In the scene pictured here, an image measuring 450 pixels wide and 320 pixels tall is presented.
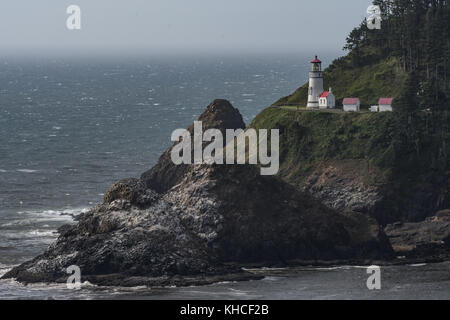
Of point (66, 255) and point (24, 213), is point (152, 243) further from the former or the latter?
point (24, 213)

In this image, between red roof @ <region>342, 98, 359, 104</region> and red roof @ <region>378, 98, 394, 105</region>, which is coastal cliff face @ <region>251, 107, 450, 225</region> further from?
red roof @ <region>378, 98, 394, 105</region>

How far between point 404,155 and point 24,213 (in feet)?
154

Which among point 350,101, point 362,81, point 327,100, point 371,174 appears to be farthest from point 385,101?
point 371,174

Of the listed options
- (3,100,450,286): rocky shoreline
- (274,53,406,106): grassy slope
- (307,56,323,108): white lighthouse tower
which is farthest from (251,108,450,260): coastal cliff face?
(274,53,406,106): grassy slope

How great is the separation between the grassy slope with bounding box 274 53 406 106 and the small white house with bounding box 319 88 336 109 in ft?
5.68

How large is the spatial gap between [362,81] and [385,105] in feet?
47.3

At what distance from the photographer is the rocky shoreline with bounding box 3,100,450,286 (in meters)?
105

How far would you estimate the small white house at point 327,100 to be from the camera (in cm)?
15425

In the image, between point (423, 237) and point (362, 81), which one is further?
point (362, 81)

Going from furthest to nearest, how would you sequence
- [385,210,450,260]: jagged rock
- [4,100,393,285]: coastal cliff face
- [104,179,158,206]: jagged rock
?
[385,210,450,260]: jagged rock, [104,179,158,206]: jagged rock, [4,100,393,285]: coastal cliff face

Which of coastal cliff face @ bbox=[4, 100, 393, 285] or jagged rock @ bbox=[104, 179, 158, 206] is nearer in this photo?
coastal cliff face @ bbox=[4, 100, 393, 285]

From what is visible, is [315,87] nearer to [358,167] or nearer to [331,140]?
[331,140]

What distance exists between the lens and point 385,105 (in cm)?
14825
